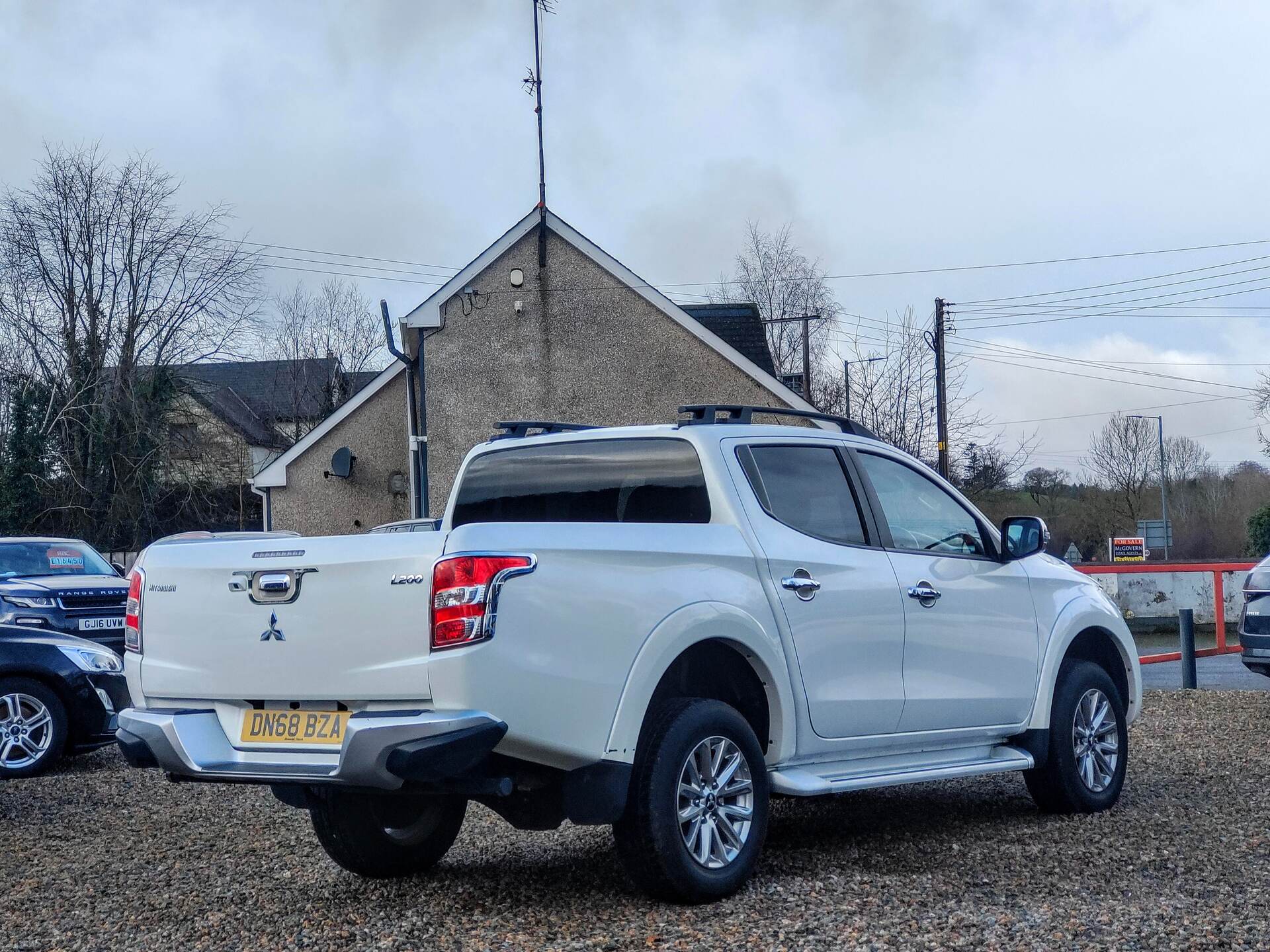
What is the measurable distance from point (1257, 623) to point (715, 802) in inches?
251

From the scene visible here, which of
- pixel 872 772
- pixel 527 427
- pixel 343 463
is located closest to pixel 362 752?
pixel 872 772

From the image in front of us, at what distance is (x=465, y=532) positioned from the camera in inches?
177

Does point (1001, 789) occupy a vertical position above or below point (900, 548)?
below

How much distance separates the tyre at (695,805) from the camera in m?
4.84

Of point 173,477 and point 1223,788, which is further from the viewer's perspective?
point 173,477

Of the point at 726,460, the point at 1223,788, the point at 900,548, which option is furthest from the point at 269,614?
the point at 1223,788

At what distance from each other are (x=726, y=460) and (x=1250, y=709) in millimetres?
7527

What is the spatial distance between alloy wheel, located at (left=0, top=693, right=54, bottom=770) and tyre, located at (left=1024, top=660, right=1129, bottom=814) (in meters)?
6.50

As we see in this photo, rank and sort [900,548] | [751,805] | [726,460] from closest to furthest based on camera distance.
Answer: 1. [751,805]
2. [726,460]
3. [900,548]

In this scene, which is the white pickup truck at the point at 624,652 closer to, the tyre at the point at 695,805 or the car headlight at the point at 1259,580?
the tyre at the point at 695,805

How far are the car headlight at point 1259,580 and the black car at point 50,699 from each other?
7.91 m

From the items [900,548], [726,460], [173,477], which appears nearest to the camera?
[726,460]

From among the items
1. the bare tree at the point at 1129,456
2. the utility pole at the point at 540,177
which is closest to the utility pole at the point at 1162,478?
the bare tree at the point at 1129,456

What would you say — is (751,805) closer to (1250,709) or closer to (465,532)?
(465,532)
